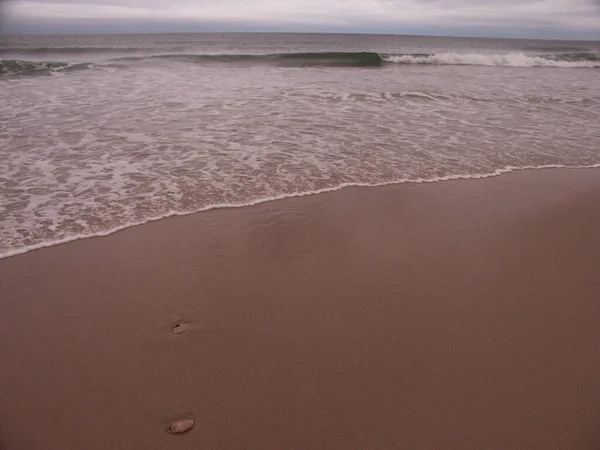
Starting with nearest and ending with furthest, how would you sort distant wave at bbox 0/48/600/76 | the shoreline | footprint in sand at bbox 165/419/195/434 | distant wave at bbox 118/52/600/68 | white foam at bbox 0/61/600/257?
footprint in sand at bbox 165/419/195/434 < the shoreline < white foam at bbox 0/61/600/257 < distant wave at bbox 0/48/600/76 < distant wave at bbox 118/52/600/68

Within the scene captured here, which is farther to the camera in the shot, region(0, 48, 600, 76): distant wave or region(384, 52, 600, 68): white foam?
region(384, 52, 600, 68): white foam

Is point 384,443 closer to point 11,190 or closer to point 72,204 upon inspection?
point 72,204

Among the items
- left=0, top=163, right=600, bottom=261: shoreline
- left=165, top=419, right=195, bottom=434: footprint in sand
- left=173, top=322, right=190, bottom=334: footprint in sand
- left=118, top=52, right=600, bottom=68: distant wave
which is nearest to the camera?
left=165, top=419, right=195, bottom=434: footprint in sand

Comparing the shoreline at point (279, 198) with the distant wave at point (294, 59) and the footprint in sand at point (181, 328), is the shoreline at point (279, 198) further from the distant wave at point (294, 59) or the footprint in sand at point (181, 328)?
the distant wave at point (294, 59)

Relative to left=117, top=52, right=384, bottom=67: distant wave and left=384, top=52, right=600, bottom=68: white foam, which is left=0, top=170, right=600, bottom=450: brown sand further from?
left=384, top=52, right=600, bottom=68: white foam

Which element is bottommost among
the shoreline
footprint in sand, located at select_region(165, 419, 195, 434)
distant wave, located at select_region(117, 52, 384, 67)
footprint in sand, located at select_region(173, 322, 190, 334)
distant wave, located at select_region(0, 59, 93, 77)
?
footprint in sand, located at select_region(165, 419, 195, 434)

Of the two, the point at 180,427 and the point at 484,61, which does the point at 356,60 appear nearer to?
the point at 484,61

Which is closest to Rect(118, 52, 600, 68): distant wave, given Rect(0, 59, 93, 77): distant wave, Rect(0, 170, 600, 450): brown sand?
Rect(0, 59, 93, 77): distant wave

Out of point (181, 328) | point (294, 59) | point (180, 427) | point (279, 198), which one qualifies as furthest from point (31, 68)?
point (180, 427)

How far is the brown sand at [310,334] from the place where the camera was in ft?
6.98

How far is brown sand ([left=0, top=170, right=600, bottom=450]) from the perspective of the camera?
2.13 metres

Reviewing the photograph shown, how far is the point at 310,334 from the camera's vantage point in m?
2.74

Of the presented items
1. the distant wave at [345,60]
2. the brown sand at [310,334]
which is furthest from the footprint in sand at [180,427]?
the distant wave at [345,60]

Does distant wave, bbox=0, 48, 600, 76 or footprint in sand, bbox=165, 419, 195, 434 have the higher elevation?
distant wave, bbox=0, 48, 600, 76
